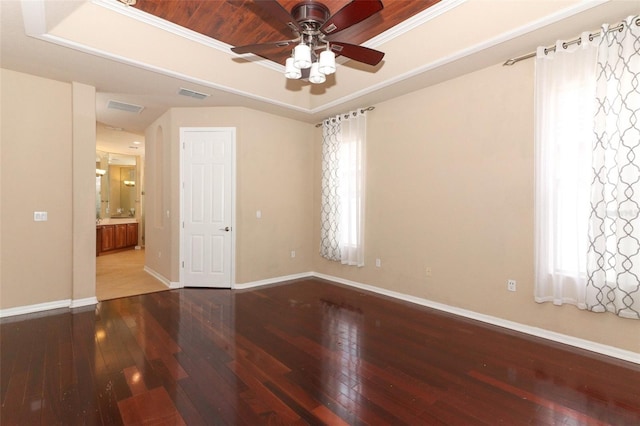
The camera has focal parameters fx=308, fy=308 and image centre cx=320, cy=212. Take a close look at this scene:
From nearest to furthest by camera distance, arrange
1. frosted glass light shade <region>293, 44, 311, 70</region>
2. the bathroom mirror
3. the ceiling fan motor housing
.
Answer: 1. the ceiling fan motor housing
2. frosted glass light shade <region>293, 44, 311, 70</region>
3. the bathroom mirror

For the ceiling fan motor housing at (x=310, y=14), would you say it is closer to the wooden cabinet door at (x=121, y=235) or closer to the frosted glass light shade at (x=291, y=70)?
the frosted glass light shade at (x=291, y=70)

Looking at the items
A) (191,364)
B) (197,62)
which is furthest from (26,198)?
(191,364)

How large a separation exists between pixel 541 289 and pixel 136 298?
4.98m

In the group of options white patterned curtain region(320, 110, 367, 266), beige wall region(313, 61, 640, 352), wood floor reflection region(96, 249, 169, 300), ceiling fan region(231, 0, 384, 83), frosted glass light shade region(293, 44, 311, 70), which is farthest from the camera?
white patterned curtain region(320, 110, 367, 266)

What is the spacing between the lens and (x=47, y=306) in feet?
12.7

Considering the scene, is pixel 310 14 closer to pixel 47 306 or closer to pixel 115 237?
pixel 47 306

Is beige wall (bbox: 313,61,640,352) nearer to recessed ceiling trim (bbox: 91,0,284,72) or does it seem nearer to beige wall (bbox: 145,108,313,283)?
beige wall (bbox: 145,108,313,283)

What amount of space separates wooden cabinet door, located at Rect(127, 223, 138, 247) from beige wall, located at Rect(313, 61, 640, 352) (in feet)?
24.7

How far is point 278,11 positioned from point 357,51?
82 centimetres

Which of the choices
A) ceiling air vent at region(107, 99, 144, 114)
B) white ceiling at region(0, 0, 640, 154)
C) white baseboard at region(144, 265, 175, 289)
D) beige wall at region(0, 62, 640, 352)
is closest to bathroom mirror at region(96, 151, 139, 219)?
white baseboard at region(144, 265, 175, 289)

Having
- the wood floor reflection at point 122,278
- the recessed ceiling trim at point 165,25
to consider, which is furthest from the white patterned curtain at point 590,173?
the wood floor reflection at point 122,278

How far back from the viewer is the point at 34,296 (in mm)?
3805

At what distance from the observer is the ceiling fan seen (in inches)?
83.9

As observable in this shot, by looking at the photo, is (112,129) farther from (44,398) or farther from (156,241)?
(44,398)
